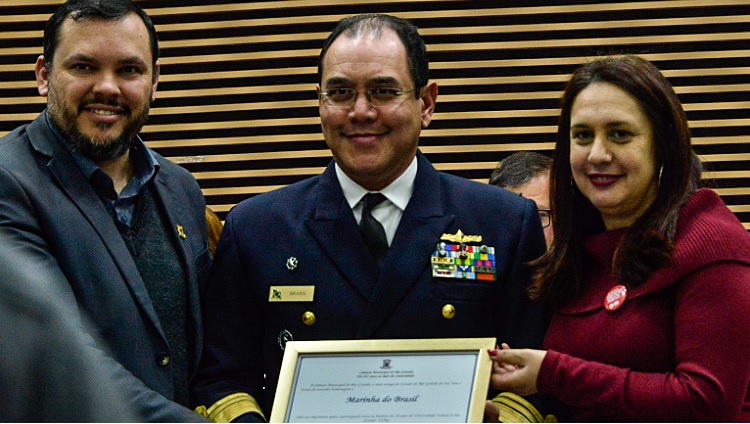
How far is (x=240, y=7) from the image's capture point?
16.9 feet

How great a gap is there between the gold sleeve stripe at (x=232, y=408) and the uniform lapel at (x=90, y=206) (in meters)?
0.23

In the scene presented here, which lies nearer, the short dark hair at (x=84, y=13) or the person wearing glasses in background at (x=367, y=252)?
the person wearing glasses in background at (x=367, y=252)

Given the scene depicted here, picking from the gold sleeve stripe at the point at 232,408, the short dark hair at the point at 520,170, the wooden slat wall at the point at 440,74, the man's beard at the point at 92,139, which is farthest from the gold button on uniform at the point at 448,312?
the wooden slat wall at the point at 440,74

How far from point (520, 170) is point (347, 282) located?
1325 millimetres

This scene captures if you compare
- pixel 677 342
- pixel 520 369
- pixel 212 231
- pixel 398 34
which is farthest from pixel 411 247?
pixel 212 231

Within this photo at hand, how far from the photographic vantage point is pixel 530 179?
3654 mm

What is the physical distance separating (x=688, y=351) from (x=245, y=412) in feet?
3.26

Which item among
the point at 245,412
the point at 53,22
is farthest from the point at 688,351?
the point at 53,22

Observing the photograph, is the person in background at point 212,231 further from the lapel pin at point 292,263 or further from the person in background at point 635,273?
the person in background at point 635,273

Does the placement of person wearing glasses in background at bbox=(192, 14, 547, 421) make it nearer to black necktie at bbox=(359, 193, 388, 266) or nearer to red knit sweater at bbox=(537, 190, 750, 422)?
black necktie at bbox=(359, 193, 388, 266)

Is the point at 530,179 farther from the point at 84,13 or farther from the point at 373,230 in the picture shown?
the point at 84,13

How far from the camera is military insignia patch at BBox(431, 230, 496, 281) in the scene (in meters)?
2.57

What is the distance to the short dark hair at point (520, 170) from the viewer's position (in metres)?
3.67

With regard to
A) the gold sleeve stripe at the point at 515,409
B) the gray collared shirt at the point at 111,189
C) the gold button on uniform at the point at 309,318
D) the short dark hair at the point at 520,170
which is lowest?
the gold sleeve stripe at the point at 515,409
